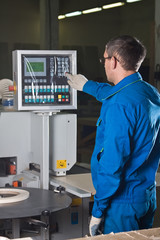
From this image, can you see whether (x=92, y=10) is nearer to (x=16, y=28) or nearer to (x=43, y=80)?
(x=16, y=28)

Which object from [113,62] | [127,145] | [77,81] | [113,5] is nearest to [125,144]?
[127,145]

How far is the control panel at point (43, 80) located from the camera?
2520 millimetres

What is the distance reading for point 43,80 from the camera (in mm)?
2559

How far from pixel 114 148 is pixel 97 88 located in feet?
1.69

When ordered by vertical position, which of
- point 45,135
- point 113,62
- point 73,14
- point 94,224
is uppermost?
point 73,14

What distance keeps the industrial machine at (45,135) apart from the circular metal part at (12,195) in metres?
0.19

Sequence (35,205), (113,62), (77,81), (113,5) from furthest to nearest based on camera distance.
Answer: (113,5)
(77,81)
(35,205)
(113,62)

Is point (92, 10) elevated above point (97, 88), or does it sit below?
above

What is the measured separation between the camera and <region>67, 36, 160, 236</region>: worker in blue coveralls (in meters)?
1.93

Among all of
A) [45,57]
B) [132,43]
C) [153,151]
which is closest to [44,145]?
[45,57]

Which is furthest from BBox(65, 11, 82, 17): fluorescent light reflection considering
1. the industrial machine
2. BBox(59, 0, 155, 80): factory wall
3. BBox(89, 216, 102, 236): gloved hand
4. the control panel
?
BBox(89, 216, 102, 236): gloved hand

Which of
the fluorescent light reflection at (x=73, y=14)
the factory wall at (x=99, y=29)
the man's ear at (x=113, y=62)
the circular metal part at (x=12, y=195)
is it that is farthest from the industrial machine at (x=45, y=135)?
the fluorescent light reflection at (x=73, y=14)

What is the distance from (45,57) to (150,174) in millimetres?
915

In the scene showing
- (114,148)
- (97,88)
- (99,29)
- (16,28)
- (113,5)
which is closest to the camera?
(114,148)
